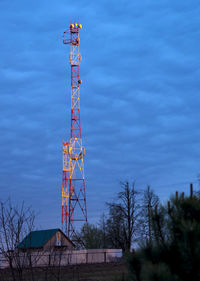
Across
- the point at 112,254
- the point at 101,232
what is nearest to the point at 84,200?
the point at 112,254

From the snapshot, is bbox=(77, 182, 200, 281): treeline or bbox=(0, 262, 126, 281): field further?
bbox=(0, 262, 126, 281): field

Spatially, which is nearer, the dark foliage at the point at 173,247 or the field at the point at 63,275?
the dark foliage at the point at 173,247

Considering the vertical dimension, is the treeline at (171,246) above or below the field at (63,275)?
above

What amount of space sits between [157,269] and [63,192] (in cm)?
4094

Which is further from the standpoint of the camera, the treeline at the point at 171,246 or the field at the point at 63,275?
the field at the point at 63,275

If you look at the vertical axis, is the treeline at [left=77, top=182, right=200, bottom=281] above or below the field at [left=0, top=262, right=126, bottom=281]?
above

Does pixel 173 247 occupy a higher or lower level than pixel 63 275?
higher

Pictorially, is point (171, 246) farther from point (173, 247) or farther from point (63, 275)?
point (63, 275)

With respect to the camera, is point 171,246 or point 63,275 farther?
point 63,275

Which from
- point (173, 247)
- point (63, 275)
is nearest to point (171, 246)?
point (173, 247)

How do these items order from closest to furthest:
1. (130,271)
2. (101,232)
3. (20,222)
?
(130,271), (20,222), (101,232)

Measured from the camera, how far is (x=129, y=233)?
47.0 metres

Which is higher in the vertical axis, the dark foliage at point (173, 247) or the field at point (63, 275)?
the dark foliage at point (173, 247)

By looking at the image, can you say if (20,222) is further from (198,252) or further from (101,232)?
(101,232)
